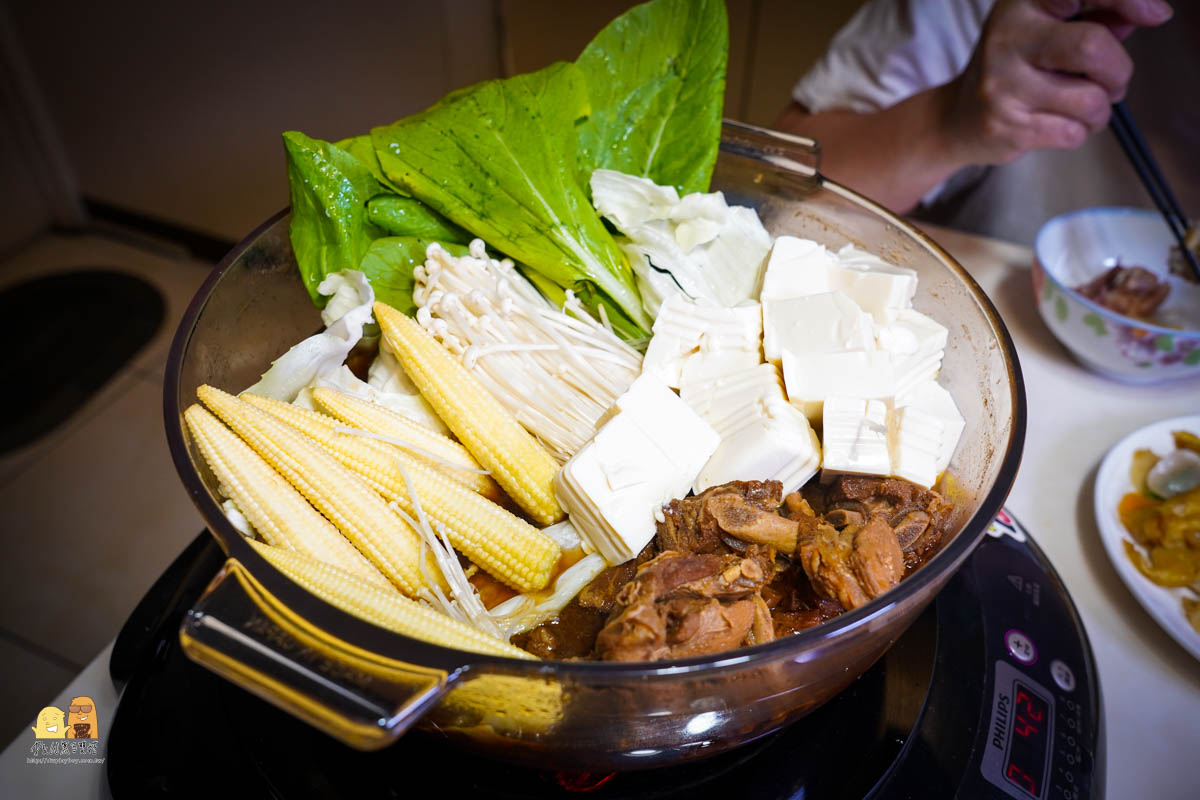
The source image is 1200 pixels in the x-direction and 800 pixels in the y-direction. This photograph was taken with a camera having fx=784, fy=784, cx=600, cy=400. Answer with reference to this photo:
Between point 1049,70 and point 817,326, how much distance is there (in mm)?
847

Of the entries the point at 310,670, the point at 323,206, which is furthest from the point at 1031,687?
the point at 323,206

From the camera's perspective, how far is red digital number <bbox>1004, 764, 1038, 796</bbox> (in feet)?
2.43

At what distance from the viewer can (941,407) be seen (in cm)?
89

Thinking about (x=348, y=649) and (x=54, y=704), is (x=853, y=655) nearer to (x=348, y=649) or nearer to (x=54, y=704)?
(x=348, y=649)

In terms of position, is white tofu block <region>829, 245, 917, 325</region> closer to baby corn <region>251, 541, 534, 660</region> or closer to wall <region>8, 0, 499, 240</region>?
baby corn <region>251, 541, 534, 660</region>

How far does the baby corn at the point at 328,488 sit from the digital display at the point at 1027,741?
2.00 feet

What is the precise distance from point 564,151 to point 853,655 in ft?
2.50

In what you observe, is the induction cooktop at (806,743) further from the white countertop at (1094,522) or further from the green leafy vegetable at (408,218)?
the green leafy vegetable at (408,218)

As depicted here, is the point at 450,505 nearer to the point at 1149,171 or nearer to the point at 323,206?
the point at 323,206

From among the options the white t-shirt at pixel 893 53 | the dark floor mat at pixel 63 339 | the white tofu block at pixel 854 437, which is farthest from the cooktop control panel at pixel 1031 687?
the dark floor mat at pixel 63 339

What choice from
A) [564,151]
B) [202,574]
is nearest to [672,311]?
[564,151]

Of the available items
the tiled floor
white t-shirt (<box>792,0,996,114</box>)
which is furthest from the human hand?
the tiled floor

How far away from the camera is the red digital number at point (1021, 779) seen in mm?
740

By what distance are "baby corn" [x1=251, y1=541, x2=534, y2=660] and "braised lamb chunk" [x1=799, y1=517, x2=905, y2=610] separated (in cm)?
28
